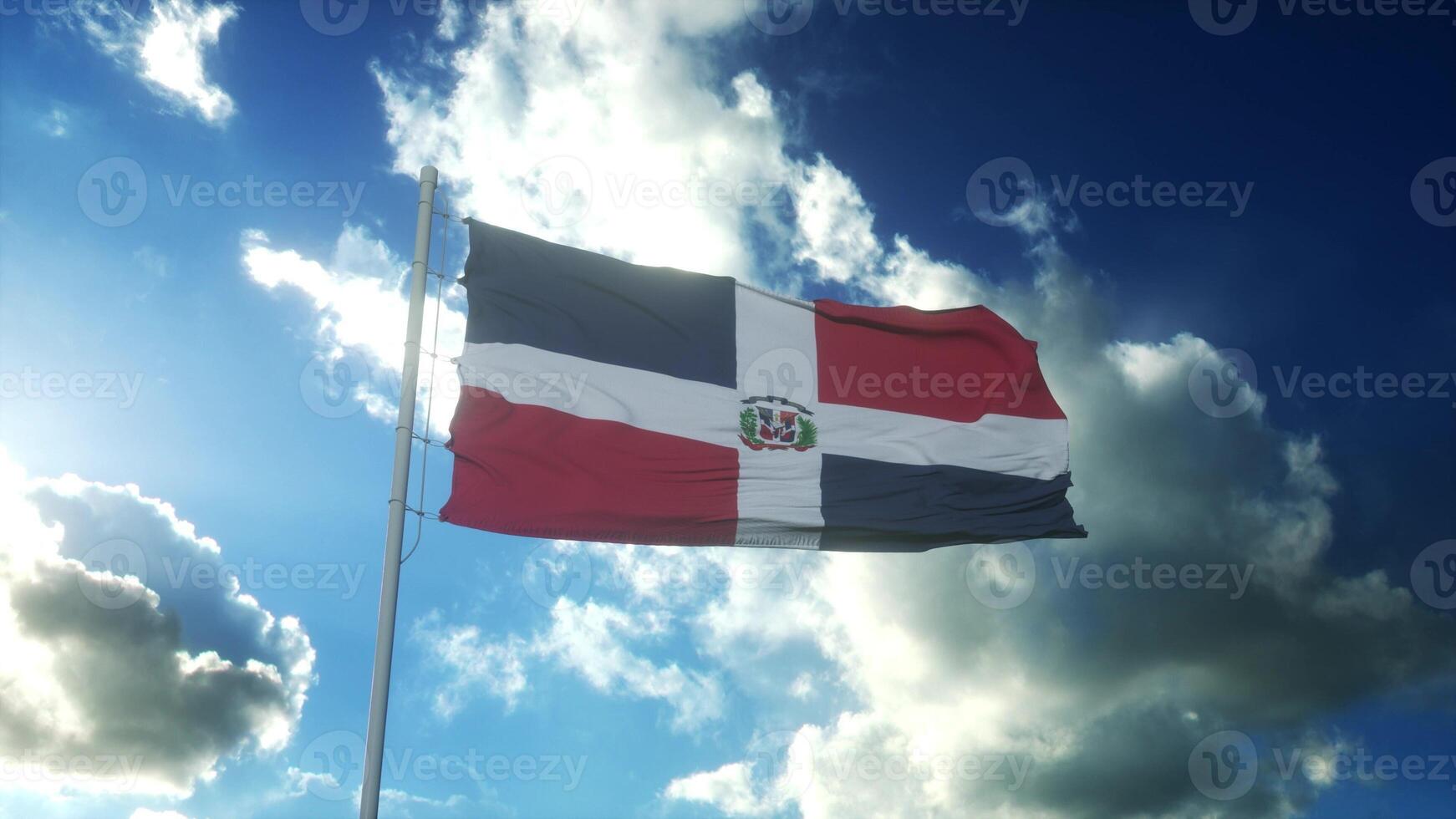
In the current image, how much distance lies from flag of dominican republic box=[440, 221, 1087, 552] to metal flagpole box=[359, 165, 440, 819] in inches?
29.7

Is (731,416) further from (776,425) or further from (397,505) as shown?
(397,505)

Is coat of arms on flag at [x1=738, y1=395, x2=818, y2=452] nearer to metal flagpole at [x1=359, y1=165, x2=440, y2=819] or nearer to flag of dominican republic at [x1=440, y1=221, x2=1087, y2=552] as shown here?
flag of dominican republic at [x1=440, y1=221, x2=1087, y2=552]

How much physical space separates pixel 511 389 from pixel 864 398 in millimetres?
5092

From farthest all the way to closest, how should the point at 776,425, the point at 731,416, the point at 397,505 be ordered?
the point at 776,425, the point at 731,416, the point at 397,505

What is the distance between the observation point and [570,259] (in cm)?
1484

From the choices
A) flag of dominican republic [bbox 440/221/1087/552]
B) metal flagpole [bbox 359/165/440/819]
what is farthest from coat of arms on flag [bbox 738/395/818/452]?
metal flagpole [bbox 359/165/440/819]

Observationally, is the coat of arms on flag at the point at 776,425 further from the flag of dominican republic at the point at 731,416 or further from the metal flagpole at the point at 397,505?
the metal flagpole at the point at 397,505

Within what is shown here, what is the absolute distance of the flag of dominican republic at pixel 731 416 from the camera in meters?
13.6

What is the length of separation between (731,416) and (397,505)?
15.7 ft

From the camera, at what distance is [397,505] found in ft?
39.4

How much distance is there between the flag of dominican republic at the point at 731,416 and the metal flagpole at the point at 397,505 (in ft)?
2.47

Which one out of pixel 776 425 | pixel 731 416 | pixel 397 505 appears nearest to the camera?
pixel 397 505

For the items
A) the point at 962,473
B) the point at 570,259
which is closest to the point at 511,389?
the point at 570,259

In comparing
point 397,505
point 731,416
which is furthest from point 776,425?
point 397,505
